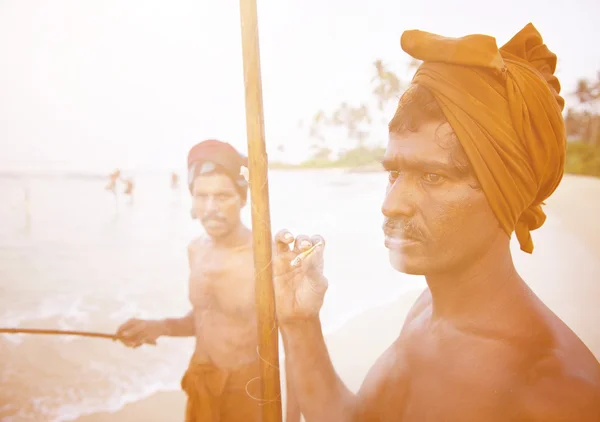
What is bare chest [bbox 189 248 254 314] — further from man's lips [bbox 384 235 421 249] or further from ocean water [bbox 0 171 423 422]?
man's lips [bbox 384 235 421 249]

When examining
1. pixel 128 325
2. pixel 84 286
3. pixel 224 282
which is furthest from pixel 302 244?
pixel 84 286

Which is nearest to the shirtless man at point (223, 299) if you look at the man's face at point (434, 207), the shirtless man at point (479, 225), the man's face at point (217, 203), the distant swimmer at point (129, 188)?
the man's face at point (217, 203)

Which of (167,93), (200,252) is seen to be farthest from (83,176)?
(200,252)

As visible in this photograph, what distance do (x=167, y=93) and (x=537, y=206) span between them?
1805 millimetres

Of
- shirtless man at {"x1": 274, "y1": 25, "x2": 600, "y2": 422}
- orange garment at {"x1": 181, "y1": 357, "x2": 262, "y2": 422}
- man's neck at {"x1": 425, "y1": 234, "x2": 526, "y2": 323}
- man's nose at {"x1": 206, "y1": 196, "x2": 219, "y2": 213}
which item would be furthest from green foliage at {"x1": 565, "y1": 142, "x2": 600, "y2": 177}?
orange garment at {"x1": 181, "y1": 357, "x2": 262, "y2": 422}

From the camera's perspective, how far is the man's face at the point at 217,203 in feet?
6.73

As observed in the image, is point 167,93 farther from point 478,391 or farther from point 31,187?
point 478,391

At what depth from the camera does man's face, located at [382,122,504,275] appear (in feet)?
3.90

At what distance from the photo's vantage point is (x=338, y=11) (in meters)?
1.86

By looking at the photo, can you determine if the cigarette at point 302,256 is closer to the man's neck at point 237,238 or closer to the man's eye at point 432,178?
the man's eye at point 432,178

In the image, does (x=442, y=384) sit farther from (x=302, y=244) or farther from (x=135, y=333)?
A: (x=135, y=333)

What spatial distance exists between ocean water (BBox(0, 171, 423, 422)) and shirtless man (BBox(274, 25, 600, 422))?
141cm

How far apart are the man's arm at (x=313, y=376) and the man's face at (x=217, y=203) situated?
78 cm

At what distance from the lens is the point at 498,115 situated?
1.14 meters
